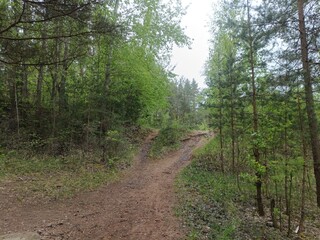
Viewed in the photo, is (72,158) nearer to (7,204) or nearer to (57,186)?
(57,186)

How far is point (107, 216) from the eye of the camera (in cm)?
701

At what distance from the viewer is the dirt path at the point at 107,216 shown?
5.96m

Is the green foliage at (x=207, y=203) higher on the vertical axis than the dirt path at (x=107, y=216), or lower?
lower

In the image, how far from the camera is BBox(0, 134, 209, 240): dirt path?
5957 mm

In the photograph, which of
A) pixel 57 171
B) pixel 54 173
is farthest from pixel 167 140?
pixel 54 173

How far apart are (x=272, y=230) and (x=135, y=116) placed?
13.6 m

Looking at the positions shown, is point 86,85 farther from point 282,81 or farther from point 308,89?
point 308,89

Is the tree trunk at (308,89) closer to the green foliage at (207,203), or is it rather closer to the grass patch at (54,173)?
the green foliage at (207,203)

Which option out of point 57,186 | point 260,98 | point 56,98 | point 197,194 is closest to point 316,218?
point 197,194

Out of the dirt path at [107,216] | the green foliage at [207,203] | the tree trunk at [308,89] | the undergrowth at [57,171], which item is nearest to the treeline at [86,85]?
the undergrowth at [57,171]

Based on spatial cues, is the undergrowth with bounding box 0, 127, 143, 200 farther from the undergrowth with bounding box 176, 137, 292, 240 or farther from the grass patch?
the undergrowth with bounding box 176, 137, 292, 240

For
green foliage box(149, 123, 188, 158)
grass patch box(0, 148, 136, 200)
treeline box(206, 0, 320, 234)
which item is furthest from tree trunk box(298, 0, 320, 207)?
green foliage box(149, 123, 188, 158)

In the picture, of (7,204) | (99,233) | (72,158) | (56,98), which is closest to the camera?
(99,233)

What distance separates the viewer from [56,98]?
1302cm
